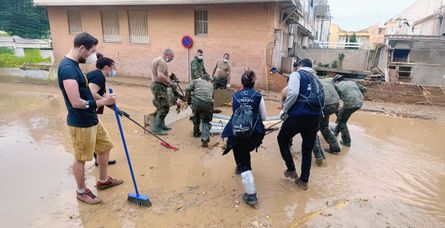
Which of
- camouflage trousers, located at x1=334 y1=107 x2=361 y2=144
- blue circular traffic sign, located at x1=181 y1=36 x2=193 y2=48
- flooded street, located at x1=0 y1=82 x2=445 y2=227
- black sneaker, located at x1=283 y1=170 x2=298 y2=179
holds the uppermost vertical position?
blue circular traffic sign, located at x1=181 y1=36 x2=193 y2=48

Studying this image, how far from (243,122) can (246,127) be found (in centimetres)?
7

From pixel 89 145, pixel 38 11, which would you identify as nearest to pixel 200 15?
pixel 89 145

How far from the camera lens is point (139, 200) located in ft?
10.2

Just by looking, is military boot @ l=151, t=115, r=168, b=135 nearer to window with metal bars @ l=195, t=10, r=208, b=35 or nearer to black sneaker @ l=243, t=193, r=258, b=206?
black sneaker @ l=243, t=193, r=258, b=206

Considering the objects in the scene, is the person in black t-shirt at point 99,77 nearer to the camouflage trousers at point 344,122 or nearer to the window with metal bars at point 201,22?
the camouflage trousers at point 344,122

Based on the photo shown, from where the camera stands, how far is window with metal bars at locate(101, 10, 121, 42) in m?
12.8

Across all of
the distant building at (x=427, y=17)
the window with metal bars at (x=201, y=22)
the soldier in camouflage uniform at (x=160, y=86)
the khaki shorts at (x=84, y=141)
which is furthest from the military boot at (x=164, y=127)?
the distant building at (x=427, y=17)

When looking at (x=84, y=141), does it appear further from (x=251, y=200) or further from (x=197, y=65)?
(x=197, y=65)

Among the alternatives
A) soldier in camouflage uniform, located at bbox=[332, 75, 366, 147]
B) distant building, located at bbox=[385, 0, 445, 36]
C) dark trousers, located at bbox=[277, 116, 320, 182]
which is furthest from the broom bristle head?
distant building, located at bbox=[385, 0, 445, 36]

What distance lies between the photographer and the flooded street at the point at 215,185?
2.98 m

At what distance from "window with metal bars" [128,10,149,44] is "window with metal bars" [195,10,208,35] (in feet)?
8.33

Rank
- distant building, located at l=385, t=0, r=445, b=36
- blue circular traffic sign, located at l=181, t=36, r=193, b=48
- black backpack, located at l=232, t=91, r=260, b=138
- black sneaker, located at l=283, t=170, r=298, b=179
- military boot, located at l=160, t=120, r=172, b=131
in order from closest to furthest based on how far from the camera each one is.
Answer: black backpack, located at l=232, t=91, r=260, b=138, black sneaker, located at l=283, t=170, r=298, b=179, military boot, located at l=160, t=120, r=172, b=131, blue circular traffic sign, located at l=181, t=36, r=193, b=48, distant building, located at l=385, t=0, r=445, b=36

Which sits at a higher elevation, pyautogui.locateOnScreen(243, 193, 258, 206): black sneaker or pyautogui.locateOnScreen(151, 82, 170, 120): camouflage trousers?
pyautogui.locateOnScreen(151, 82, 170, 120): camouflage trousers

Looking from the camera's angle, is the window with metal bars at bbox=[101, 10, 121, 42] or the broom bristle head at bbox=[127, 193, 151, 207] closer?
the broom bristle head at bbox=[127, 193, 151, 207]
